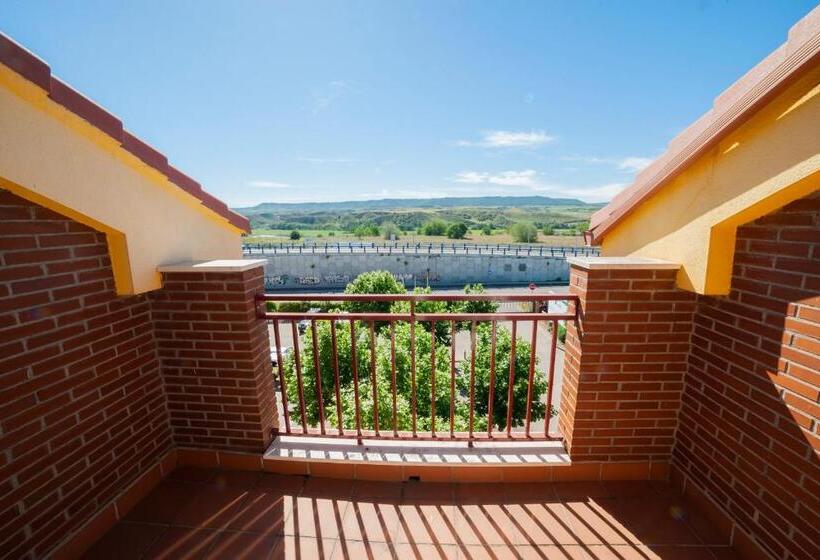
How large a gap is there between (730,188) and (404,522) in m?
2.63

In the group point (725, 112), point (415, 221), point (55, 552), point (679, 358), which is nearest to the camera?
point (725, 112)

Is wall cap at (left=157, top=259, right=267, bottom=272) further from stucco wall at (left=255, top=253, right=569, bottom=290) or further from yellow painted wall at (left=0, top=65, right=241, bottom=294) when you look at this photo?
stucco wall at (left=255, top=253, right=569, bottom=290)

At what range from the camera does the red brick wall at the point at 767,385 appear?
1718 mm

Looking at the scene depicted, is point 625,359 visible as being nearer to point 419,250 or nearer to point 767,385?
point 767,385

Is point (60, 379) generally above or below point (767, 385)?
above

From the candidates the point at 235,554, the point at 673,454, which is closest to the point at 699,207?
the point at 673,454

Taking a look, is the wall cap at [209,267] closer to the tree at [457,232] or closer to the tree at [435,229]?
the tree at [457,232]

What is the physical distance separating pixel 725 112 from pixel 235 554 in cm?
349

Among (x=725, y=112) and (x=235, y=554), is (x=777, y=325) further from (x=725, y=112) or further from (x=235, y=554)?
(x=235, y=554)

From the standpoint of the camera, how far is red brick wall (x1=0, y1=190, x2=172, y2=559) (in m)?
1.78

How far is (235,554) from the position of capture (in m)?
2.06

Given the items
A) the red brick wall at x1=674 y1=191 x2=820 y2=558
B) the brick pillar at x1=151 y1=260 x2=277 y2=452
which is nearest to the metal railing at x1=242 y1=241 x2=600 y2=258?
the brick pillar at x1=151 y1=260 x2=277 y2=452

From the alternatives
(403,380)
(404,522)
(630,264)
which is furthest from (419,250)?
(404,522)

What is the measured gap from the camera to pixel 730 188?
6.15 feet
